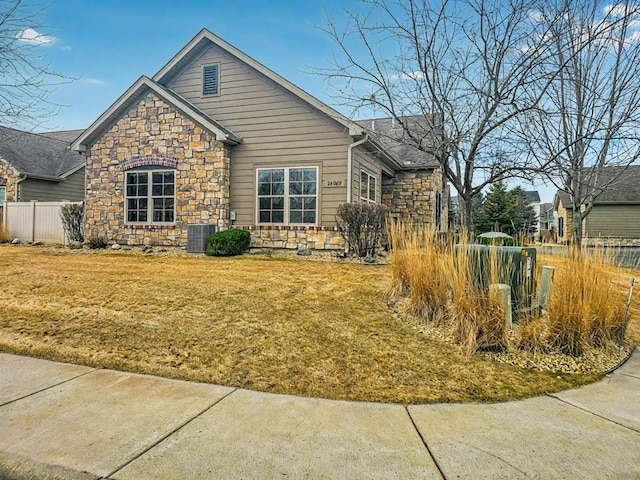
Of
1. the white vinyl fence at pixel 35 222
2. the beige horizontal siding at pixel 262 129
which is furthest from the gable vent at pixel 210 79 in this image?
the white vinyl fence at pixel 35 222

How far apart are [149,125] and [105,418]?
1074cm

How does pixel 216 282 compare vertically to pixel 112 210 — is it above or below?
below

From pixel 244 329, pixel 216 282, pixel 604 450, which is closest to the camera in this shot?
pixel 604 450

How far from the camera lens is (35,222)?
14.2 meters

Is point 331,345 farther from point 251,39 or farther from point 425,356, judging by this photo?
point 251,39

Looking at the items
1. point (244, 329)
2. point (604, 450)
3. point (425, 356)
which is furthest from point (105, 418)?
point (604, 450)

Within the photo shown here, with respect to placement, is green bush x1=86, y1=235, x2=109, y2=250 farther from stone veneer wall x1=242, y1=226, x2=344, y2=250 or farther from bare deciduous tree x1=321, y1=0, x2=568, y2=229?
bare deciduous tree x1=321, y1=0, x2=568, y2=229

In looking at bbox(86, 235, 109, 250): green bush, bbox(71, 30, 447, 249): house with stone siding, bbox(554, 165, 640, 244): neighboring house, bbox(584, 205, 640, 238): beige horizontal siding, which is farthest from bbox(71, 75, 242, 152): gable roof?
bbox(584, 205, 640, 238): beige horizontal siding

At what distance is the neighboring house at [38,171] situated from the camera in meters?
16.3

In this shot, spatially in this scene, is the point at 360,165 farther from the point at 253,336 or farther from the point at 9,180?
the point at 9,180

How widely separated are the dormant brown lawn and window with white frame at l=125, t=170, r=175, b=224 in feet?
16.6

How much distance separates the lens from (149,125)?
1156cm

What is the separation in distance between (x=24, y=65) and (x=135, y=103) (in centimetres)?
594

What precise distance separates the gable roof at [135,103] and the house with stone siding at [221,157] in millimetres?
31
